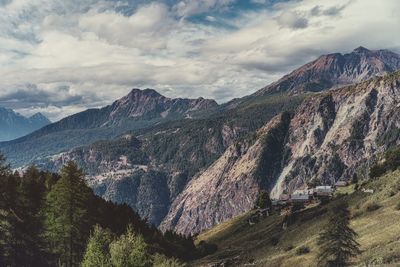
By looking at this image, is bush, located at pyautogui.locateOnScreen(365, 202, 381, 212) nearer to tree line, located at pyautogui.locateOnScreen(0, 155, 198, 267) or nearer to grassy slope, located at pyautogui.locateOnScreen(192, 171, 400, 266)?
grassy slope, located at pyautogui.locateOnScreen(192, 171, 400, 266)

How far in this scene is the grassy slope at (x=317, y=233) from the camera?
6377 cm

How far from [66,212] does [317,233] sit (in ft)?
171

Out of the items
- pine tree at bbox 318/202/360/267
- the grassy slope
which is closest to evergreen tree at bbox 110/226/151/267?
pine tree at bbox 318/202/360/267

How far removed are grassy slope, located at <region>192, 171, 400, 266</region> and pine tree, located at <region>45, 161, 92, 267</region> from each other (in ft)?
123

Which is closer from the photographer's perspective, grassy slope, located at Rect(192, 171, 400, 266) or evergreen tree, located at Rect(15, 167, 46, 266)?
grassy slope, located at Rect(192, 171, 400, 266)

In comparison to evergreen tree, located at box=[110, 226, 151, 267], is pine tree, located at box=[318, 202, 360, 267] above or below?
below

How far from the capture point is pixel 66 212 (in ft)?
224

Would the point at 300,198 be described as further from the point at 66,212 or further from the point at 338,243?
the point at 66,212

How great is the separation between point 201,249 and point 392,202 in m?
73.5

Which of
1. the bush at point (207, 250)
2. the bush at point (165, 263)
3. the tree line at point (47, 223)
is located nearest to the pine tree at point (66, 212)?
the tree line at point (47, 223)

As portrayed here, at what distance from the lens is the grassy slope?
6377 centimetres

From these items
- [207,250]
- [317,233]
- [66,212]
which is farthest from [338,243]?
[207,250]

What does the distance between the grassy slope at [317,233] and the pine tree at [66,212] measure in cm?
3748

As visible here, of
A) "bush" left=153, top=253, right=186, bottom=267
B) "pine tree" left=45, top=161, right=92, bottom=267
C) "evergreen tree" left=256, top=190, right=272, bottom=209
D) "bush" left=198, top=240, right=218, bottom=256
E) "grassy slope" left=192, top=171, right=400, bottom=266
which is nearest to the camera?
"bush" left=153, top=253, right=186, bottom=267
